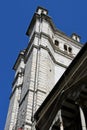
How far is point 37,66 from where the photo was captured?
26312mm

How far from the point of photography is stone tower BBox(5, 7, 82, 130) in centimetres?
2277

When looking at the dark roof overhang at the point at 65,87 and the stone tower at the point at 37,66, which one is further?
the stone tower at the point at 37,66

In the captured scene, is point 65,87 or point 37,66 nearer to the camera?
point 65,87

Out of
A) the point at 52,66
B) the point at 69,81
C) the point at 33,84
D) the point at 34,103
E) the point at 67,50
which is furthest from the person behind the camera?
the point at 67,50

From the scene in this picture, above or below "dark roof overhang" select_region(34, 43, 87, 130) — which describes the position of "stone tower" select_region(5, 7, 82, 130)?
above

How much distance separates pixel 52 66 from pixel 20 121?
8632mm

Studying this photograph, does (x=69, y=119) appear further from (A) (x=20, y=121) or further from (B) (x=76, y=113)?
(A) (x=20, y=121)

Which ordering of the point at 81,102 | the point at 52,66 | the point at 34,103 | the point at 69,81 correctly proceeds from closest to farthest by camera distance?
the point at 81,102 → the point at 69,81 → the point at 34,103 → the point at 52,66

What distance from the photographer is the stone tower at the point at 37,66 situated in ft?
74.7

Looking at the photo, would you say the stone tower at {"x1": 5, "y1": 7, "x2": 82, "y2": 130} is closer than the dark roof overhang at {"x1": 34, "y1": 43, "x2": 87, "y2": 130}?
No

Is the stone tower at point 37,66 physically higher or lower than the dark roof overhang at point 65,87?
higher

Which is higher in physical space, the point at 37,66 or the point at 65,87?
the point at 37,66

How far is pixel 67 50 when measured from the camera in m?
35.5

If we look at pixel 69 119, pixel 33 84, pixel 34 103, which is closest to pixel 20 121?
pixel 34 103
